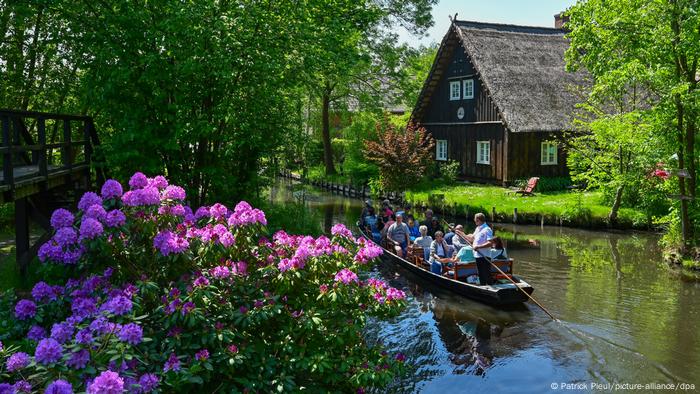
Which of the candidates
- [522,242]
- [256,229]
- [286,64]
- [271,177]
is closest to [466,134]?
[522,242]

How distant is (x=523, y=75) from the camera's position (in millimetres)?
29000

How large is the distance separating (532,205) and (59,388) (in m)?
21.8

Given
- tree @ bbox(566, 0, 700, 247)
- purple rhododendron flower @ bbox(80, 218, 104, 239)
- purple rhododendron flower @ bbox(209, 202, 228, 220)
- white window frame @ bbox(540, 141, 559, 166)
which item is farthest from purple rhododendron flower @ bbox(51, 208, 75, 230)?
white window frame @ bbox(540, 141, 559, 166)

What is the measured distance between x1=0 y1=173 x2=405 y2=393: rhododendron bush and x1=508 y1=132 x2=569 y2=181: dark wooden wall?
72.5 feet

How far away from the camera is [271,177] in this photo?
16.3 metres

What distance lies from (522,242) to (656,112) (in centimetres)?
608

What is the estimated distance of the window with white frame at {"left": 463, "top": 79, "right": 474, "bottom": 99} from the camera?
3039 centimetres

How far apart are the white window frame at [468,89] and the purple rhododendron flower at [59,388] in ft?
92.4

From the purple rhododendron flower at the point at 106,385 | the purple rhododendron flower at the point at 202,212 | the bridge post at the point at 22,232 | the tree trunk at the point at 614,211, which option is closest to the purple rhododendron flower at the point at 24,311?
the purple rhododendron flower at the point at 202,212

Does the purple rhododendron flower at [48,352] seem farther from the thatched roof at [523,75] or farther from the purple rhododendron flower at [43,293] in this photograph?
the thatched roof at [523,75]

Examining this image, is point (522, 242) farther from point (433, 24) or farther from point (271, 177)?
point (433, 24)

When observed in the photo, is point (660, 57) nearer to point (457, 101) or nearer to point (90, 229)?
point (90, 229)

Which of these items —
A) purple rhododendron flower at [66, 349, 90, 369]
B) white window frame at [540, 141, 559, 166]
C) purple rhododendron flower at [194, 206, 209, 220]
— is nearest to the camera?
purple rhododendron flower at [66, 349, 90, 369]

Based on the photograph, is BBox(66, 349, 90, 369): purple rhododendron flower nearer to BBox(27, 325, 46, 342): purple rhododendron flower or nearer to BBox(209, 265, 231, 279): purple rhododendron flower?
BBox(27, 325, 46, 342): purple rhododendron flower
